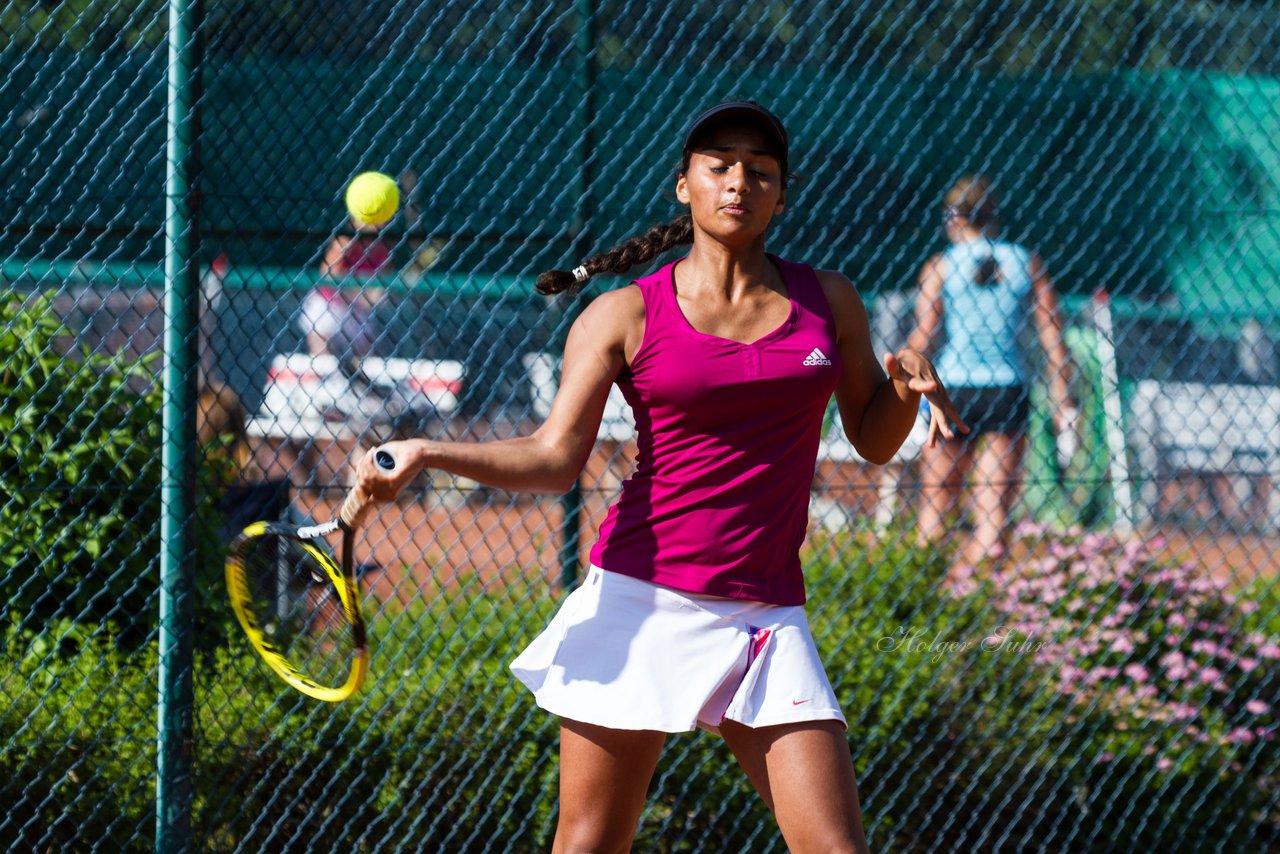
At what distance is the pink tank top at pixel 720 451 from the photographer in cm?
256

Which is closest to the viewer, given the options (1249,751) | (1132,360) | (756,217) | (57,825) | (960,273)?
(756,217)

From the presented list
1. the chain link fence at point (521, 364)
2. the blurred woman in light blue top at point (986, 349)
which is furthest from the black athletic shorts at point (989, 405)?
the chain link fence at point (521, 364)

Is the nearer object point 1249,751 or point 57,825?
point 57,825

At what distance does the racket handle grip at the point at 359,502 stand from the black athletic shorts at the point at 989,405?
115 inches

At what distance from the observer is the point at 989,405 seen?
4.98m

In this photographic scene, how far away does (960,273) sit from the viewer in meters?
4.77

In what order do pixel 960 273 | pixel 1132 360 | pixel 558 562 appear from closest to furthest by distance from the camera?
pixel 558 562, pixel 960 273, pixel 1132 360

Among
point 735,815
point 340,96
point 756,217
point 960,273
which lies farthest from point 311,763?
point 960,273

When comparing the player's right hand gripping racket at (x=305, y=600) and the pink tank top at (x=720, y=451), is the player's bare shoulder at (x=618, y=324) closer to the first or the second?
the pink tank top at (x=720, y=451)

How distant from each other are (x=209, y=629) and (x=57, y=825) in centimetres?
58

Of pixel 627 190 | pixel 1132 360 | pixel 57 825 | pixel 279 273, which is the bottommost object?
pixel 57 825

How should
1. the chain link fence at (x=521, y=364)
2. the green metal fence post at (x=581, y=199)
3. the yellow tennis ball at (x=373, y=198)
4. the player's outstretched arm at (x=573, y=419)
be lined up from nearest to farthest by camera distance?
the player's outstretched arm at (x=573, y=419) < the chain link fence at (x=521, y=364) < the yellow tennis ball at (x=373, y=198) < the green metal fence post at (x=581, y=199)

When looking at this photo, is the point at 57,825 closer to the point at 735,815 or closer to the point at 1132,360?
the point at 735,815

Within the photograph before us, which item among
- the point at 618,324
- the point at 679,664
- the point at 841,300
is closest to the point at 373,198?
the point at 618,324
